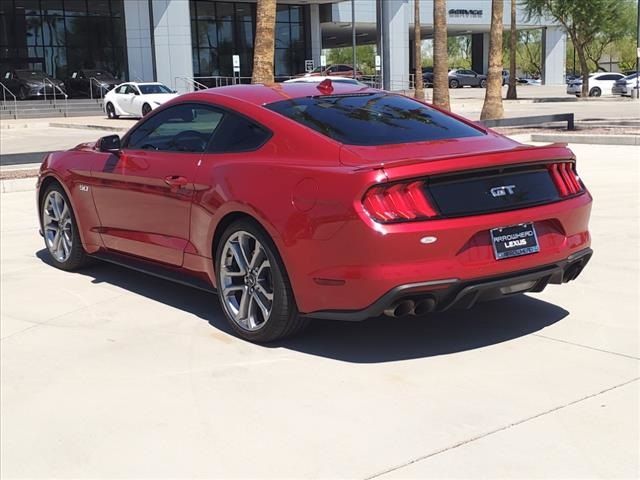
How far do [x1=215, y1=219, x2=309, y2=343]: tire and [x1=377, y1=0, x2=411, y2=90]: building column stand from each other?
48.0m

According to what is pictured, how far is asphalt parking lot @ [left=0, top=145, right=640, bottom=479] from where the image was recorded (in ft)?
11.4

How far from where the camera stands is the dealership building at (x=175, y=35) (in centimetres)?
4469

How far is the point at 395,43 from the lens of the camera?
53219 mm

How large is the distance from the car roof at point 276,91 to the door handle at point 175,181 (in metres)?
0.64

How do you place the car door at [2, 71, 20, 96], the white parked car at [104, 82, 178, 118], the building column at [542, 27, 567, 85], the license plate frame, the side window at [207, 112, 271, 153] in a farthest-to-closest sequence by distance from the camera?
the building column at [542, 27, 567, 85]
the car door at [2, 71, 20, 96]
the white parked car at [104, 82, 178, 118]
the side window at [207, 112, 271, 153]
the license plate frame

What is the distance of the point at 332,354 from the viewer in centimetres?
476

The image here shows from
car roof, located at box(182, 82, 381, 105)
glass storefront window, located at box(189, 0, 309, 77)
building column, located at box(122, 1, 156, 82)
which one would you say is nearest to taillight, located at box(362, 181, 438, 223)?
car roof, located at box(182, 82, 381, 105)

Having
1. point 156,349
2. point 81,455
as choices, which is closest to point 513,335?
point 156,349

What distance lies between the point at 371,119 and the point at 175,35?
136 feet

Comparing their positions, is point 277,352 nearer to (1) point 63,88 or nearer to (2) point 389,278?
(2) point 389,278

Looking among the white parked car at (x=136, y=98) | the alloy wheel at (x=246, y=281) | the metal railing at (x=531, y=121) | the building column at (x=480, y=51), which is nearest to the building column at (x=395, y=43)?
the white parked car at (x=136, y=98)

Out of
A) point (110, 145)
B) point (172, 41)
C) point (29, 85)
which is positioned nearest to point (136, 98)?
point (29, 85)

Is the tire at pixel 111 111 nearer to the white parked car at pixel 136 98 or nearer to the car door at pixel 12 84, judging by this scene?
the white parked car at pixel 136 98

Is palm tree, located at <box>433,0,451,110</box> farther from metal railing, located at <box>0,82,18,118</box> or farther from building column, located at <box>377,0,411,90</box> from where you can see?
building column, located at <box>377,0,411,90</box>
